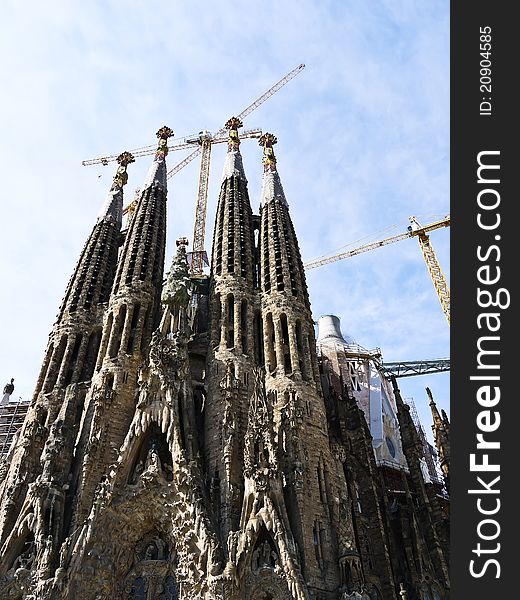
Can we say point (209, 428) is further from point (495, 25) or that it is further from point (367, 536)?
point (495, 25)

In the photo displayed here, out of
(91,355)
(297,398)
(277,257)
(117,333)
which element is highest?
(277,257)

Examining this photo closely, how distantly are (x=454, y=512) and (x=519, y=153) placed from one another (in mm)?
6732

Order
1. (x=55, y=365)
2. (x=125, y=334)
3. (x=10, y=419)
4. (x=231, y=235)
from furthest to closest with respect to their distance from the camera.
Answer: (x=10, y=419) → (x=231, y=235) → (x=125, y=334) → (x=55, y=365)

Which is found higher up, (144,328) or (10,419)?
(144,328)

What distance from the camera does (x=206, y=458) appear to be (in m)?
23.1

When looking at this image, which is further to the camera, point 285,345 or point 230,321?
point 230,321

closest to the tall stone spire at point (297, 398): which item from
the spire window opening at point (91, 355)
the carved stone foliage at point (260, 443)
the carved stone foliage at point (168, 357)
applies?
the carved stone foliage at point (260, 443)

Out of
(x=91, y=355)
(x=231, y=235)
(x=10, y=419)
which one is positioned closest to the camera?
(x=91, y=355)

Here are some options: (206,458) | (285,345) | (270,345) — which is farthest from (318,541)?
(270,345)

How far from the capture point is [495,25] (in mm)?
11797

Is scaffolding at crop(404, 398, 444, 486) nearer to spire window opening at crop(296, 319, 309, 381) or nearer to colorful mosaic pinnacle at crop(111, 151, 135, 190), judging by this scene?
spire window opening at crop(296, 319, 309, 381)

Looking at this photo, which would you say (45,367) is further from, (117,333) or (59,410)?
(117,333)

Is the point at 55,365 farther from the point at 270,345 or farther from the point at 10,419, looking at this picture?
the point at 270,345

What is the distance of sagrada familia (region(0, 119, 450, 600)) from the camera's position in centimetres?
1878
